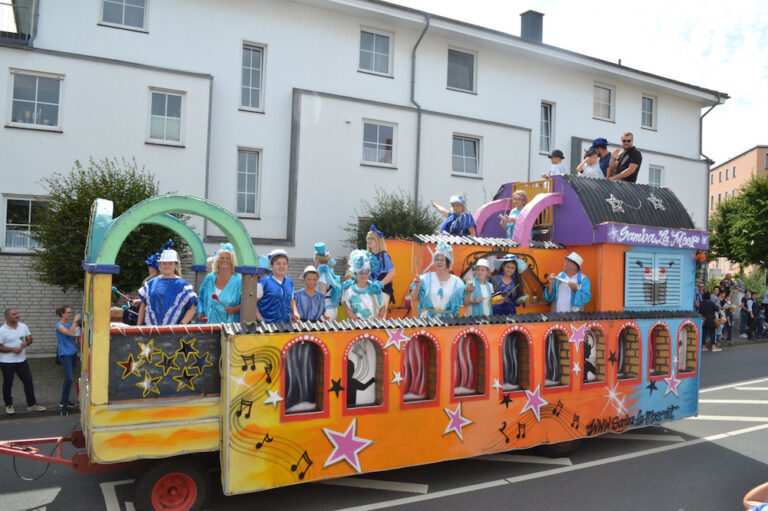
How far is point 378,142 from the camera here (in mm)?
16797

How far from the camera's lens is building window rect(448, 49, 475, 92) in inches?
717

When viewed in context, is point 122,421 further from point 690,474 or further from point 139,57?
Result: point 139,57

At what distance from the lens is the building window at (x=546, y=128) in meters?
20.1

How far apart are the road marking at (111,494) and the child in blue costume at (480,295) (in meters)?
3.77

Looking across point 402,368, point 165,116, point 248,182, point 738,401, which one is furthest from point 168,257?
point 248,182

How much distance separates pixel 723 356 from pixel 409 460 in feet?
43.8

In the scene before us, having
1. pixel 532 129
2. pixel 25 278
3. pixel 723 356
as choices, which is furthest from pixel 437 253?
pixel 532 129

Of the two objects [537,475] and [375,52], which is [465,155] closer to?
[375,52]

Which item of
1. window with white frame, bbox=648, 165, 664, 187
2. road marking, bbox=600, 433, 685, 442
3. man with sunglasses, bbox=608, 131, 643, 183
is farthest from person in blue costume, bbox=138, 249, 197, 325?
window with white frame, bbox=648, 165, 664, 187

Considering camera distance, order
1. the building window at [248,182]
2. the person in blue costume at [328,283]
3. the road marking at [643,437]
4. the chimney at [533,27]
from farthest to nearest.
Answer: the chimney at [533,27]
the building window at [248,182]
the road marking at [643,437]
the person in blue costume at [328,283]

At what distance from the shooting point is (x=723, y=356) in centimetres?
1584

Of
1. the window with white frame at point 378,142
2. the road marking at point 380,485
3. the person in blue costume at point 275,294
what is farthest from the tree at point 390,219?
the road marking at point 380,485

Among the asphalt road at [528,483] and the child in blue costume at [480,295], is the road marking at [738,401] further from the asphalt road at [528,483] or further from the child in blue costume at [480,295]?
the child in blue costume at [480,295]

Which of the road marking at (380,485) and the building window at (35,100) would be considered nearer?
the road marking at (380,485)
